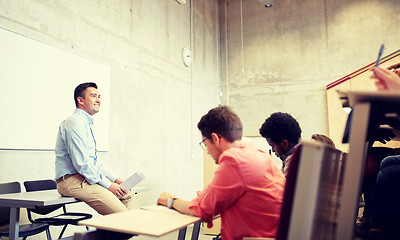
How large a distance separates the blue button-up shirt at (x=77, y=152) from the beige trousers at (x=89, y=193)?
0.18ft

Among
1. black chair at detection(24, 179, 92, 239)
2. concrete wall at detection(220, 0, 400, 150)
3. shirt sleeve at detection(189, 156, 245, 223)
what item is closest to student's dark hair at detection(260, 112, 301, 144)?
shirt sleeve at detection(189, 156, 245, 223)

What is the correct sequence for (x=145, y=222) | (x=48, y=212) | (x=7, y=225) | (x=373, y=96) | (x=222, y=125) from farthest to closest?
(x=48, y=212)
(x=7, y=225)
(x=222, y=125)
(x=145, y=222)
(x=373, y=96)

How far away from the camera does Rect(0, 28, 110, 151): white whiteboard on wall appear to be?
3.12 meters

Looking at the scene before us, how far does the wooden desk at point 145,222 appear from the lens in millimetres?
1150

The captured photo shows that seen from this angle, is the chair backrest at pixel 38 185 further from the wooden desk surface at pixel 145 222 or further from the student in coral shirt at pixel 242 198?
the student in coral shirt at pixel 242 198

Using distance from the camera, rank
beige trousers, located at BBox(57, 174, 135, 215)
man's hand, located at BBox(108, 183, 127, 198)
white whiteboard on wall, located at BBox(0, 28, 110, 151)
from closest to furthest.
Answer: beige trousers, located at BBox(57, 174, 135, 215) < man's hand, located at BBox(108, 183, 127, 198) < white whiteboard on wall, located at BBox(0, 28, 110, 151)

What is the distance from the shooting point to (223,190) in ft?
4.56

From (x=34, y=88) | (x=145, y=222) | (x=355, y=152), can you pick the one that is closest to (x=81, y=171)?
(x=34, y=88)

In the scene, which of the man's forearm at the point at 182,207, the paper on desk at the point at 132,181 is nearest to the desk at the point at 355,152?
the man's forearm at the point at 182,207

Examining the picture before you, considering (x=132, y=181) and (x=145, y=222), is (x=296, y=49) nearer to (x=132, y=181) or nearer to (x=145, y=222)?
(x=132, y=181)

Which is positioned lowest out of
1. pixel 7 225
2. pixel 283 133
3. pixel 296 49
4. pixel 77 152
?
pixel 7 225

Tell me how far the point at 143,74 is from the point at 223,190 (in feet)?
13.0

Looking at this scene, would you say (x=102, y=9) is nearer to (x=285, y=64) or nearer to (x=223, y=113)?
(x=223, y=113)

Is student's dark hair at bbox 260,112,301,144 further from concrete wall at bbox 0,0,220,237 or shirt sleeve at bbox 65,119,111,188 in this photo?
concrete wall at bbox 0,0,220,237
